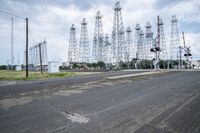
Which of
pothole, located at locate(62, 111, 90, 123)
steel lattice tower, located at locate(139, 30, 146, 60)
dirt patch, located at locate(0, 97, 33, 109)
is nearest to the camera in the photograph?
pothole, located at locate(62, 111, 90, 123)

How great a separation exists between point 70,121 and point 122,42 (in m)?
72.2

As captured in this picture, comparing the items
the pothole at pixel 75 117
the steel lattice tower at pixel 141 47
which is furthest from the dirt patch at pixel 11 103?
the steel lattice tower at pixel 141 47

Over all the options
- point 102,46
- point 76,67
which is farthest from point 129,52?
point 76,67

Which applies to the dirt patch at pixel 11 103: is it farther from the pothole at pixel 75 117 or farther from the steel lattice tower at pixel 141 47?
the steel lattice tower at pixel 141 47

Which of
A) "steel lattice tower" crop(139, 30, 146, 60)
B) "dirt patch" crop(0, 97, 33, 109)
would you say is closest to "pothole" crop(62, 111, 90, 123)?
"dirt patch" crop(0, 97, 33, 109)

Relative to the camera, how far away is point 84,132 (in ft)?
16.3

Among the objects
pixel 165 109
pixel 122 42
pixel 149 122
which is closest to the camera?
pixel 149 122

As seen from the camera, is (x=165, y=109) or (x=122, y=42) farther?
(x=122, y=42)

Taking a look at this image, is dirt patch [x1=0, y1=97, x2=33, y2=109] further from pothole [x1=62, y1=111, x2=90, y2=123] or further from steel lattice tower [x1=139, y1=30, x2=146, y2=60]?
steel lattice tower [x1=139, y1=30, x2=146, y2=60]

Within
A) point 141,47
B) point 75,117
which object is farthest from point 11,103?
point 141,47

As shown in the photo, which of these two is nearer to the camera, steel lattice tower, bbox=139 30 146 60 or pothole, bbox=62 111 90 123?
pothole, bbox=62 111 90 123

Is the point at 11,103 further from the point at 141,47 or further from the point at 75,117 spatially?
the point at 141,47

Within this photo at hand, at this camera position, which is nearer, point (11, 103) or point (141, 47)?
point (11, 103)

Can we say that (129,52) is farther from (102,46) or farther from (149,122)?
(149,122)
